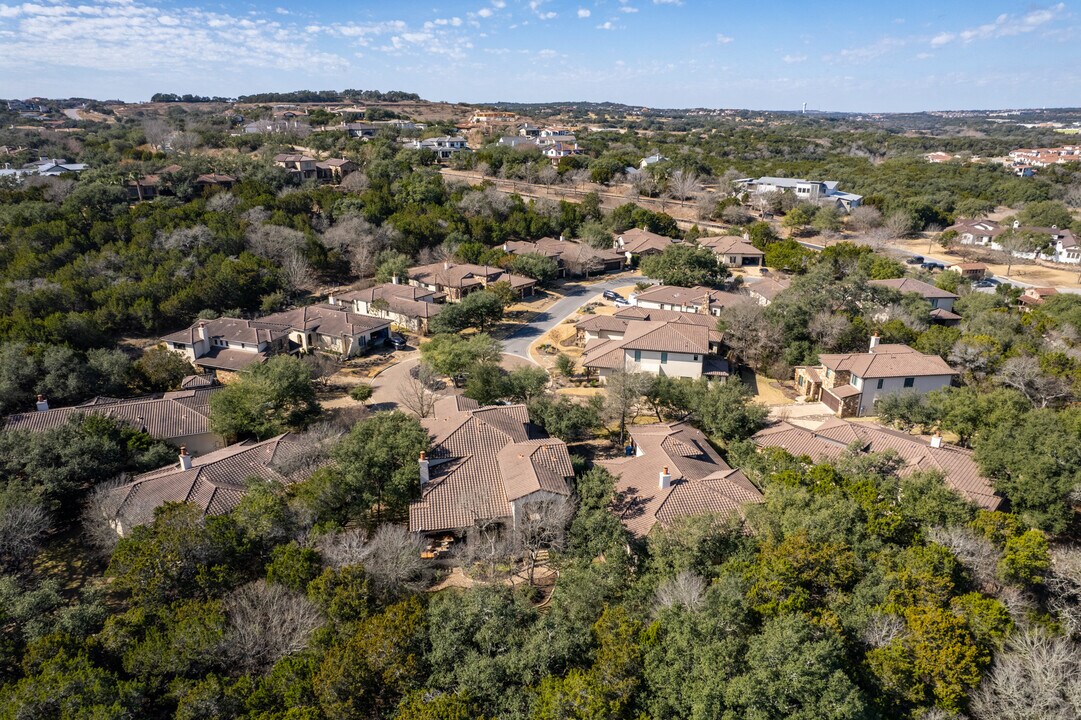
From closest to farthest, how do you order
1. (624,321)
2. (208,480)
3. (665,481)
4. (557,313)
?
(665,481) < (208,480) < (624,321) < (557,313)

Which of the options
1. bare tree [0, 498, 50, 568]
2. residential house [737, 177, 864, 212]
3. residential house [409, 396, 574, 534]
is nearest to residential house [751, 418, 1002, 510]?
residential house [409, 396, 574, 534]

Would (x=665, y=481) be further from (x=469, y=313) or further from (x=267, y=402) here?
(x=469, y=313)

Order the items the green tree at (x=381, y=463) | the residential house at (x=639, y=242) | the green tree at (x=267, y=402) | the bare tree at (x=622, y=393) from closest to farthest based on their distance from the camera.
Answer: the green tree at (x=381, y=463), the green tree at (x=267, y=402), the bare tree at (x=622, y=393), the residential house at (x=639, y=242)

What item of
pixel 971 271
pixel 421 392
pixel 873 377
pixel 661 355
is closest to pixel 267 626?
pixel 421 392

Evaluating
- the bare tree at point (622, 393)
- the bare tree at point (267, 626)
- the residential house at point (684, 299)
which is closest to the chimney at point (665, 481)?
the bare tree at point (622, 393)

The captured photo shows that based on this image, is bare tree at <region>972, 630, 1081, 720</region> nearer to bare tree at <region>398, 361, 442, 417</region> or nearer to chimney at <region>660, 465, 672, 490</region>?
chimney at <region>660, 465, 672, 490</region>

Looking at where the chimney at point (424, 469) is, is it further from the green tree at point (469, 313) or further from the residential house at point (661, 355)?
the green tree at point (469, 313)
